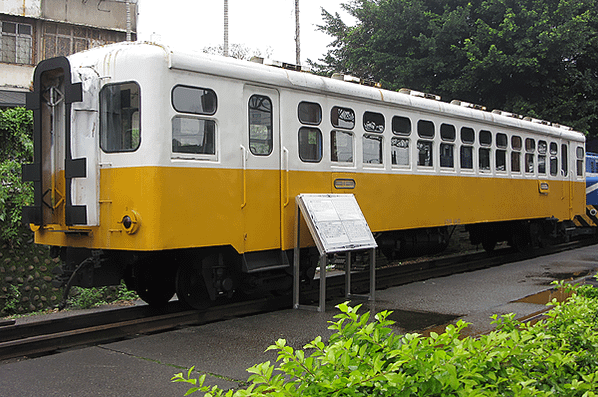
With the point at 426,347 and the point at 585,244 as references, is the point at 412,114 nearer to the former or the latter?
the point at 426,347

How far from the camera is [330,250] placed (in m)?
7.26

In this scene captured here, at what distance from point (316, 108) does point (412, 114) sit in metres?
2.33

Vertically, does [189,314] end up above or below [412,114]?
below

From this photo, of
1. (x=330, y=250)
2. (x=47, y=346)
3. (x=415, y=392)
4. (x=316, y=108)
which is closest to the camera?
(x=415, y=392)

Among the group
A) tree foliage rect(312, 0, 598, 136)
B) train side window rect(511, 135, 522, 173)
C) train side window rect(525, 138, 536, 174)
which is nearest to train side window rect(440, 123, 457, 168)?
train side window rect(511, 135, 522, 173)

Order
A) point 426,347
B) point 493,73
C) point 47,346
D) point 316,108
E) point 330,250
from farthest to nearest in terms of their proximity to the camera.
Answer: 1. point 493,73
2. point 316,108
3. point 330,250
4. point 47,346
5. point 426,347

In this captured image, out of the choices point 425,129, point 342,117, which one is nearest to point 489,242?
point 425,129

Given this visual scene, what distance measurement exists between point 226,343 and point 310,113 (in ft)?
11.2

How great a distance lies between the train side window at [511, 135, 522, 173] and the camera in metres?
12.8

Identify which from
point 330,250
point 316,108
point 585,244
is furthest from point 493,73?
point 330,250

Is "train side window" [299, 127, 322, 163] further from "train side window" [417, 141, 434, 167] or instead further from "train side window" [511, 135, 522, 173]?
"train side window" [511, 135, 522, 173]

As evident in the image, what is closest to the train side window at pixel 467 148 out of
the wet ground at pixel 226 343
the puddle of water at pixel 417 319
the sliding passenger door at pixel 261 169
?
the wet ground at pixel 226 343

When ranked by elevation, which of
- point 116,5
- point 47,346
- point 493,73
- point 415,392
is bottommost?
point 47,346

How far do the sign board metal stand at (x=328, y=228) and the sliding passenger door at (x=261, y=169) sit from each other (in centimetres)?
35
